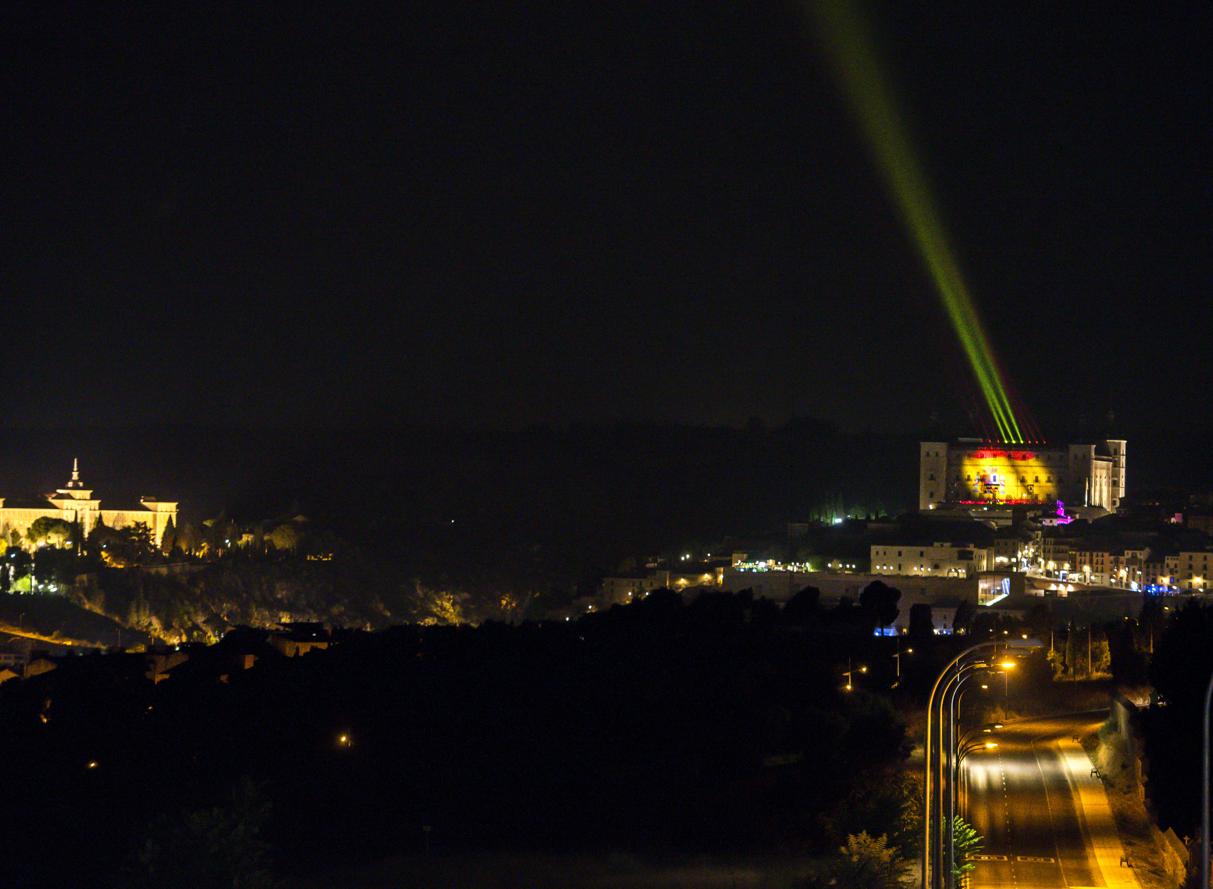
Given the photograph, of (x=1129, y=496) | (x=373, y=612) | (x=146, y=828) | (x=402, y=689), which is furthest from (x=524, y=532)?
(x=146, y=828)

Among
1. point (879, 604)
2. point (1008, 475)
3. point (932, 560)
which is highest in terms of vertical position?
point (1008, 475)

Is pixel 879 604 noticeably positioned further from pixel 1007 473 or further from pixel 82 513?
pixel 82 513

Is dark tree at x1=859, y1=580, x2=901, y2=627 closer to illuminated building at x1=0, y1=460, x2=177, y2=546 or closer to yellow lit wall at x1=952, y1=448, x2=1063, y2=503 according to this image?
yellow lit wall at x1=952, y1=448, x2=1063, y2=503

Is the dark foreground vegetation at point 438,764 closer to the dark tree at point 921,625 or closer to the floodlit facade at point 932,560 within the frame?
the dark tree at point 921,625

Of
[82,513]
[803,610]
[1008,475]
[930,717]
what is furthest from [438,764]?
[82,513]

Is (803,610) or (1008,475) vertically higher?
(1008,475)

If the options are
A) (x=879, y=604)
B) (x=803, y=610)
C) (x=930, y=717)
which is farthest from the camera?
(x=879, y=604)
